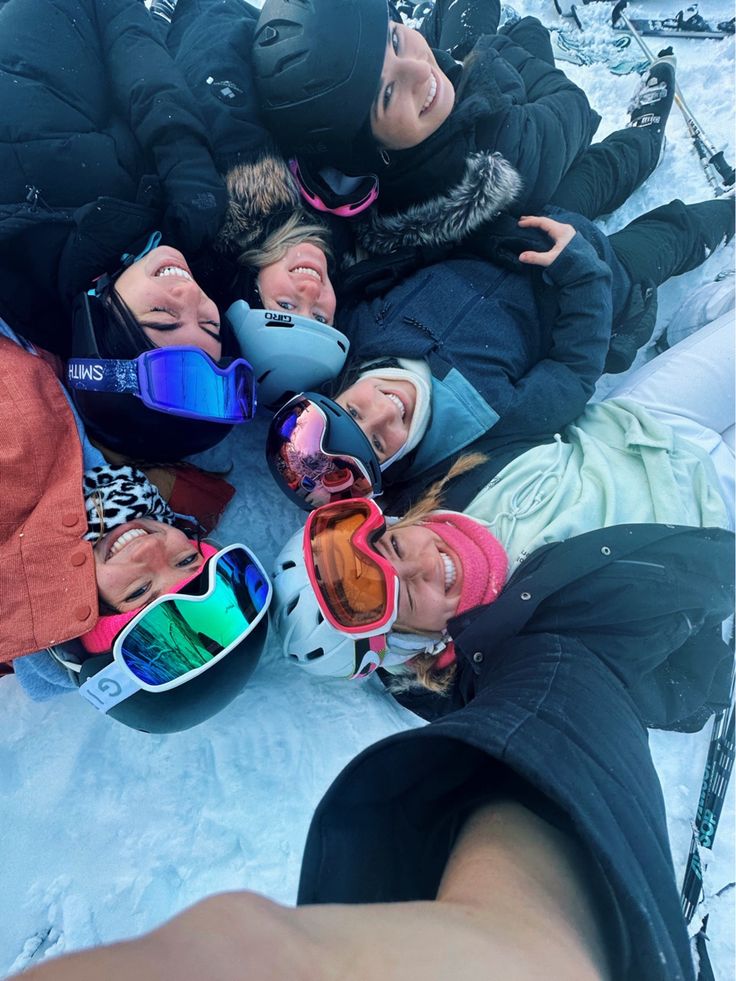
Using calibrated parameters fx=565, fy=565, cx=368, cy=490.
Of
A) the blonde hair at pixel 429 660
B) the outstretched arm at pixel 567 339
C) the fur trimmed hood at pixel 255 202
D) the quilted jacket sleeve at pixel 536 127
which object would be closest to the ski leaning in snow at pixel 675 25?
the quilted jacket sleeve at pixel 536 127

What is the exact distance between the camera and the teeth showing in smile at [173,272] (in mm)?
1601

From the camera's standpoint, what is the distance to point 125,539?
1461mm

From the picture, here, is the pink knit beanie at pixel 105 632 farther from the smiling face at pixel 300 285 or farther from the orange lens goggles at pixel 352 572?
the smiling face at pixel 300 285

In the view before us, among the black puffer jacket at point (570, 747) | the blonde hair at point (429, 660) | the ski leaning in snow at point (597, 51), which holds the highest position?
the ski leaning in snow at point (597, 51)

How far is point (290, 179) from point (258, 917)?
6.68 ft

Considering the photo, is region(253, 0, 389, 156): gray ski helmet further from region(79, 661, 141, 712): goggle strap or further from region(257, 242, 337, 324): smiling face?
region(79, 661, 141, 712): goggle strap

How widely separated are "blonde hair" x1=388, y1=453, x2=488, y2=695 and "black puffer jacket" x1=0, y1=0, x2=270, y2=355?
1.09 m

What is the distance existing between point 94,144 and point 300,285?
0.74 m

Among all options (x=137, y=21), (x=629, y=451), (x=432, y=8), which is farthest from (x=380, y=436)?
(x=432, y=8)

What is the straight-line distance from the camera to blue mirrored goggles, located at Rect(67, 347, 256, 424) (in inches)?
58.9

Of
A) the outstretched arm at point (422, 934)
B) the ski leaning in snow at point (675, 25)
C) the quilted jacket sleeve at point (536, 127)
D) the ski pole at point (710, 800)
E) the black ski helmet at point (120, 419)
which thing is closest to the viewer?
the outstretched arm at point (422, 934)

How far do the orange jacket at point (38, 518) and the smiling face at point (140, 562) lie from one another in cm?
4

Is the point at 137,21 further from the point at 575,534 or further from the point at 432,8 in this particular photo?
the point at 575,534

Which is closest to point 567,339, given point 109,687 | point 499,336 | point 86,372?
point 499,336
